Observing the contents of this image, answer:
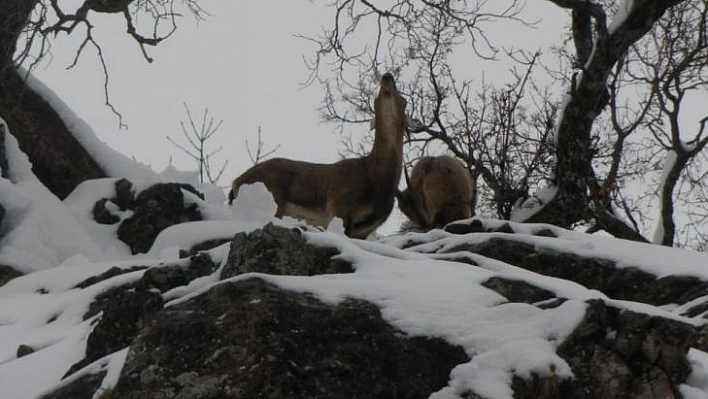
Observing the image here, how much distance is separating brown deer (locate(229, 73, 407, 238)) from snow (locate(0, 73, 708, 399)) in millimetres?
1908

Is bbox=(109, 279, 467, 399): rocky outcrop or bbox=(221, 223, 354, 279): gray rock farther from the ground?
bbox=(221, 223, 354, 279): gray rock

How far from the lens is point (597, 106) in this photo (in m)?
11.9

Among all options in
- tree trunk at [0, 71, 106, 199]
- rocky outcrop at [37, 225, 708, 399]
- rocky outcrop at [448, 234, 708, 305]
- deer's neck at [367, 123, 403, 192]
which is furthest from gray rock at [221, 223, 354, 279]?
tree trunk at [0, 71, 106, 199]

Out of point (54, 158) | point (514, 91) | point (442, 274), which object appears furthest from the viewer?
point (514, 91)

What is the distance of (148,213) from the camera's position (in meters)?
10.4

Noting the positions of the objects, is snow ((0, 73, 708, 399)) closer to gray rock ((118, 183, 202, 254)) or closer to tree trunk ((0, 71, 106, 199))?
gray rock ((118, 183, 202, 254))

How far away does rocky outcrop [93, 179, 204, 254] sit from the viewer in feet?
33.7

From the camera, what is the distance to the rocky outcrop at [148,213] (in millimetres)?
10258

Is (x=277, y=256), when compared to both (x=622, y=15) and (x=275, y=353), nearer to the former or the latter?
(x=275, y=353)

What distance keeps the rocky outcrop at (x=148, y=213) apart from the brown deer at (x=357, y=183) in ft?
5.50

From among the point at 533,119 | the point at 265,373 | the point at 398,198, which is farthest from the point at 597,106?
the point at 265,373

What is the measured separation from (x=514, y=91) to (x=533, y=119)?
1.89m

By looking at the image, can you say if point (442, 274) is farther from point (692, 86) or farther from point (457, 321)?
point (692, 86)

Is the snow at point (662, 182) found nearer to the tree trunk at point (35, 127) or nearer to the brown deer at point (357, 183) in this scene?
the brown deer at point (357, 183)
